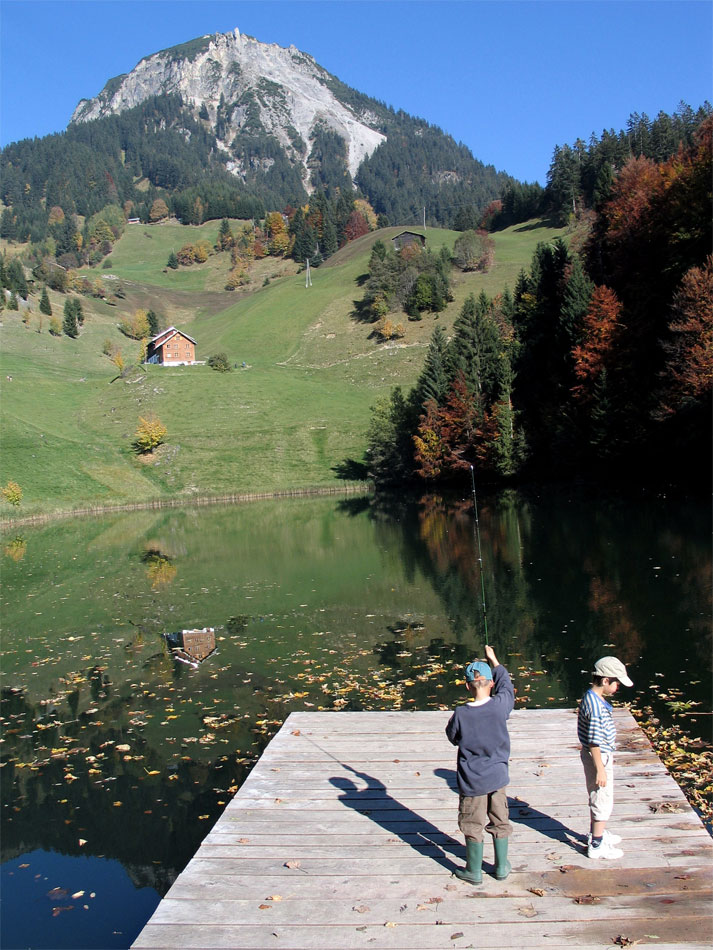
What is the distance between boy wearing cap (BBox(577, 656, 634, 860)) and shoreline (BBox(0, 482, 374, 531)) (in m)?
54.6

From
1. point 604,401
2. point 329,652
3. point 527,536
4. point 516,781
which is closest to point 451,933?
point 516,781

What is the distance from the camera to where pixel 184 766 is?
11.9 meters

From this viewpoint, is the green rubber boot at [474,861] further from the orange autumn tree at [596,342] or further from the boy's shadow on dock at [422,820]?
the orange autumn tree at [596,342]

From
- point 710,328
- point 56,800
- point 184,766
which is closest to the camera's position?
point 56,800

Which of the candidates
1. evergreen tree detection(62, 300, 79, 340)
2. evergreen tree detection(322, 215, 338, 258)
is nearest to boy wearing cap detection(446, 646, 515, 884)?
evergreen tree detection(62, 300, 79, 340)

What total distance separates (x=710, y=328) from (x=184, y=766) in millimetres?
43853

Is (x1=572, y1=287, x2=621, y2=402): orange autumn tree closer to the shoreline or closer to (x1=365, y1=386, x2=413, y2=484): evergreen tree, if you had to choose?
(x1=365, y1=386, x2=413, y2=484): evergreen tree

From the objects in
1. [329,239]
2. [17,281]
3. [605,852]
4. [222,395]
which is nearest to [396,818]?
[605,852]

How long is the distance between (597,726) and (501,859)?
5.10ft

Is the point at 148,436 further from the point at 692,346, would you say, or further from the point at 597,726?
the point at 597,726

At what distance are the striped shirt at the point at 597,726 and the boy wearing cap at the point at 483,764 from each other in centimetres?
89

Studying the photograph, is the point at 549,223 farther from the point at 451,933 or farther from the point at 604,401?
the point at 451,933

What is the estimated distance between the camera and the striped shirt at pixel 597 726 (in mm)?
7414

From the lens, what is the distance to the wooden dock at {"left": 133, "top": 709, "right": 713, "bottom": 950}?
620cm
